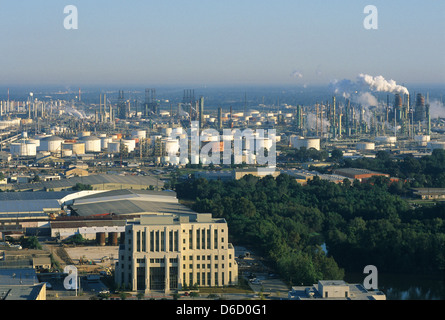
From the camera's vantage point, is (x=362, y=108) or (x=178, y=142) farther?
(x=362, y=108)

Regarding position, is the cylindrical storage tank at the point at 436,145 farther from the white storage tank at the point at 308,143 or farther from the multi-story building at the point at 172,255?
the multi-story building at the point at 172,255

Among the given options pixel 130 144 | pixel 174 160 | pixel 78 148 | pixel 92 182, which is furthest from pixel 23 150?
pixel 92 182

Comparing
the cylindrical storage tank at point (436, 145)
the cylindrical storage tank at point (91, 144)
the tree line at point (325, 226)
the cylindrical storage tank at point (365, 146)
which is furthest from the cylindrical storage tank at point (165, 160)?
the cylindrical storage tank at point (436, 145)

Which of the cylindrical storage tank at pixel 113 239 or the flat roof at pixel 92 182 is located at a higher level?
the flat roof at pixel 92 182

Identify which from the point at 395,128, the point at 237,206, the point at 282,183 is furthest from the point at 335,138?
the point at 237,206

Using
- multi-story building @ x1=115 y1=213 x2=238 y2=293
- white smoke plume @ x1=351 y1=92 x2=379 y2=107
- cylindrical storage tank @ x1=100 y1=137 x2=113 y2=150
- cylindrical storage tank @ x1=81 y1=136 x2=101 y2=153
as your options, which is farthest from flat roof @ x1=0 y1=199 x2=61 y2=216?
white smoke plume @ x1=351 y1=92 x2=379 y2=107

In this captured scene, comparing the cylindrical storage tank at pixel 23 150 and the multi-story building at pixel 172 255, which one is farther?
the cylindrical storage tank at pixel 23 150

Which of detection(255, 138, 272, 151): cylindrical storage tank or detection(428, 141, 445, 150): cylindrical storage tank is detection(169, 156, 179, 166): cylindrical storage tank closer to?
detection(255, 138, 272, 151): cylindrical storage tank
